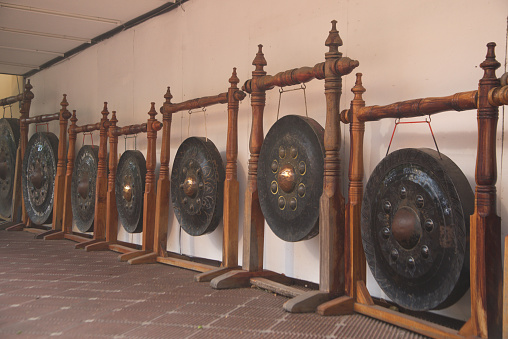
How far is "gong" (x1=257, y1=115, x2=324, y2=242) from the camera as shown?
3371 millimetres

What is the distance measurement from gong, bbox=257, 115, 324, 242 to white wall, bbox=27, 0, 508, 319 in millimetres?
307

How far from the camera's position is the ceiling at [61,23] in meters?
5.61

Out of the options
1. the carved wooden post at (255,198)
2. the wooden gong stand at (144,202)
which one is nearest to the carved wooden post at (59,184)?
the wooden gong stand at (144,202)

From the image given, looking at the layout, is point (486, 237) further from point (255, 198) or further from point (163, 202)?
point (163, 202)

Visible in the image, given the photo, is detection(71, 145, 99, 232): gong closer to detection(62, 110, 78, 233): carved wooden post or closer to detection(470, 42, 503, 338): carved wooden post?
detection(62, 110, 78, 233): carved wooden post

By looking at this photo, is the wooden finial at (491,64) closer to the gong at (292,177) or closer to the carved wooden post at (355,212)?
the carved wooden post at (355,212)

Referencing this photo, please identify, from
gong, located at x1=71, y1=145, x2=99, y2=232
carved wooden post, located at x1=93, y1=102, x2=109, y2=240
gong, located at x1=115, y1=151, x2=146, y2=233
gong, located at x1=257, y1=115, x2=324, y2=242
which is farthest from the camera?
gong, located at x1=71, y1=145, x2=99, y2=232

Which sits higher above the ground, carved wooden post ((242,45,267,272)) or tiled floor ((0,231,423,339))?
carved wooden post ((242,45,267,272))

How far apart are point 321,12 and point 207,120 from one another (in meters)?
1.63

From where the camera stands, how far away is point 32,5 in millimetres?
5645

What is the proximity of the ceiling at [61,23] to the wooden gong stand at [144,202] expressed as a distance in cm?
118

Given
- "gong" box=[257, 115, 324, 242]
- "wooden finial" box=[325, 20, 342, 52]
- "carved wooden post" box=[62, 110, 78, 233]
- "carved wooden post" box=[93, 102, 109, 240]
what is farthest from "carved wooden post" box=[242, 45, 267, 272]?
"carved wooden post" box=[62, 110, 78, 233]

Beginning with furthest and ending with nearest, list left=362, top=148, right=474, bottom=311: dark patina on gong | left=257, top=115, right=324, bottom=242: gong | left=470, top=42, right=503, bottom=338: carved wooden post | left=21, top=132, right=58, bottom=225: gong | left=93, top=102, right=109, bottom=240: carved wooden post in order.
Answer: left=21, top=132, right=58, bottom=225: gong → left=93, top=102, right=109, bottom=240: carved wooden post → left=257, top=115, right=324, bottom=242: gong → left=362, top=148, right=474, bottom=311: dark patina on gong → left=470, top=42, right=503, bottom=338: carved wooden post

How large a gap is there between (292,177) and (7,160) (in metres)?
5.89
